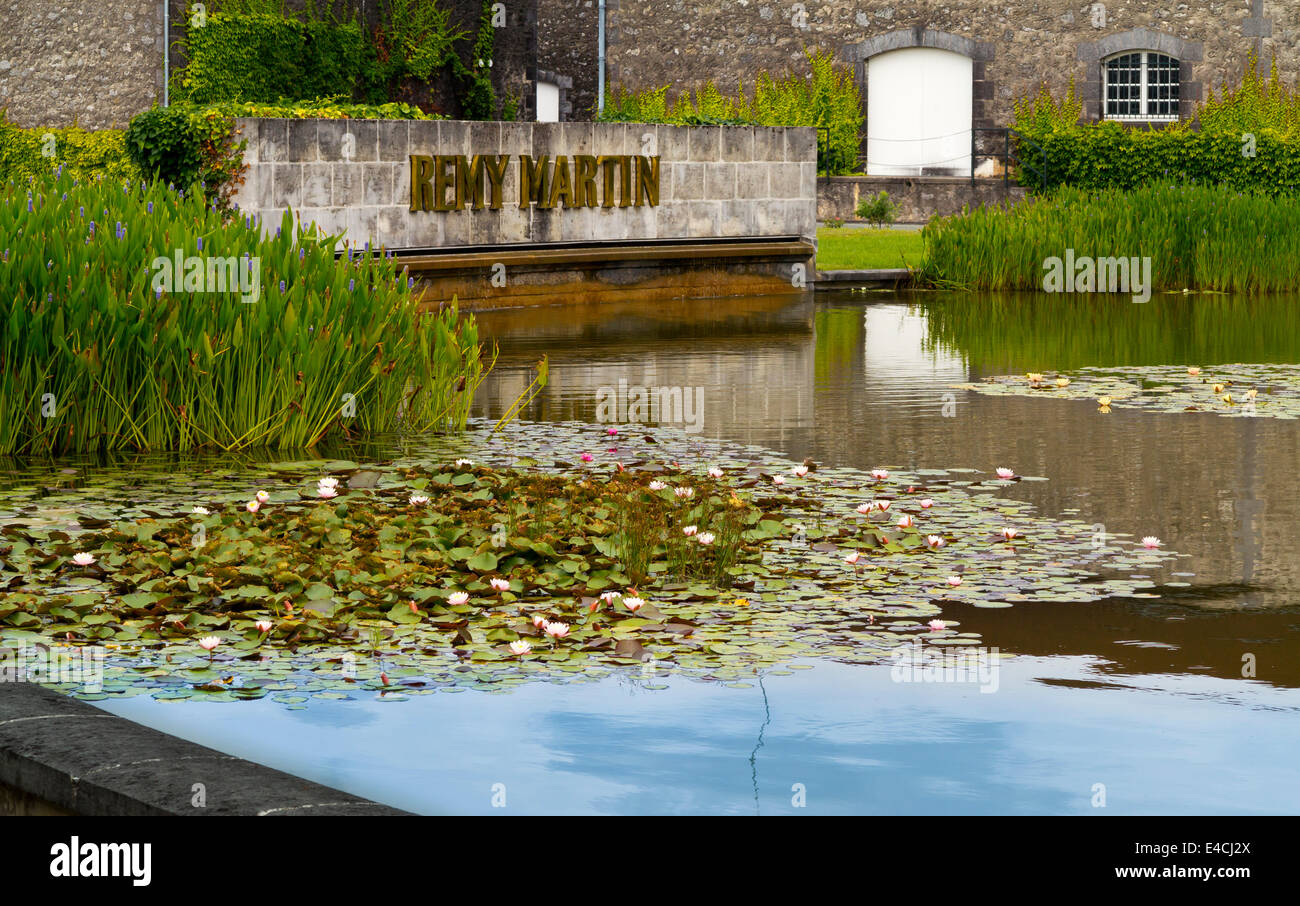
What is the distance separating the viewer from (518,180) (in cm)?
1916

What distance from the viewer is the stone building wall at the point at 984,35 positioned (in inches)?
1438

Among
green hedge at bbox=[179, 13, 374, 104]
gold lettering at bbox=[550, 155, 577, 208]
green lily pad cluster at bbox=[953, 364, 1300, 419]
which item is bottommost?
green lily pad cluster at bbox=[953, 364, 1300, 419]

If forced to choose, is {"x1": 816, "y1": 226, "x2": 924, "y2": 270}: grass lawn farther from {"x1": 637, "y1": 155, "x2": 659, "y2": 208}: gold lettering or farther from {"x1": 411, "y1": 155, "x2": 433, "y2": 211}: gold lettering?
{"x1": 411, "y1": 155, "x2": 433, "y2": 211}: gold lettering

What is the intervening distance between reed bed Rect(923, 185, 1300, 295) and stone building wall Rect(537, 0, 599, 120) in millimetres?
21484

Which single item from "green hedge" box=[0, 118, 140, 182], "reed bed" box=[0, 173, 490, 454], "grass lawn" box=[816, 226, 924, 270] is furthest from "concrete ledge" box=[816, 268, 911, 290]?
"reed bed" box=[0, 173, 490, 454]

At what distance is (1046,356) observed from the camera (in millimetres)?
14672

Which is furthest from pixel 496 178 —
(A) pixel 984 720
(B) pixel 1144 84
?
(B) pixel 1144 84

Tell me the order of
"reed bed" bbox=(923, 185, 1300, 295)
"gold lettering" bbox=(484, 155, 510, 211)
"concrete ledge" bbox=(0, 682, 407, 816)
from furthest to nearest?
"reed bed" bbox=(923, 185, 1300, 295) → "gold lettering" bbox=(484, 155, 510, 211) → "concrete ledge" bbox=(0, 682, 407, 816)

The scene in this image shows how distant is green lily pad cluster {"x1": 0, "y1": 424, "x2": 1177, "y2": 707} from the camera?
595cm

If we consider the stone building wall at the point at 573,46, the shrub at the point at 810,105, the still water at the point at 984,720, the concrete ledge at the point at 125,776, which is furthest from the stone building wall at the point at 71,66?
the concrete ledge at the point at 125,776

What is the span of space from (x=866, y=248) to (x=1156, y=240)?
696 cm

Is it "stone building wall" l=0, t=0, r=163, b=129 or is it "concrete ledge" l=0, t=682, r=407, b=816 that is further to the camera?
"stone building wall" l=0, t=0, r=163, b=129

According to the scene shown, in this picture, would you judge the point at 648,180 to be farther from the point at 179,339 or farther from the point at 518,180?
the point at 179,339
